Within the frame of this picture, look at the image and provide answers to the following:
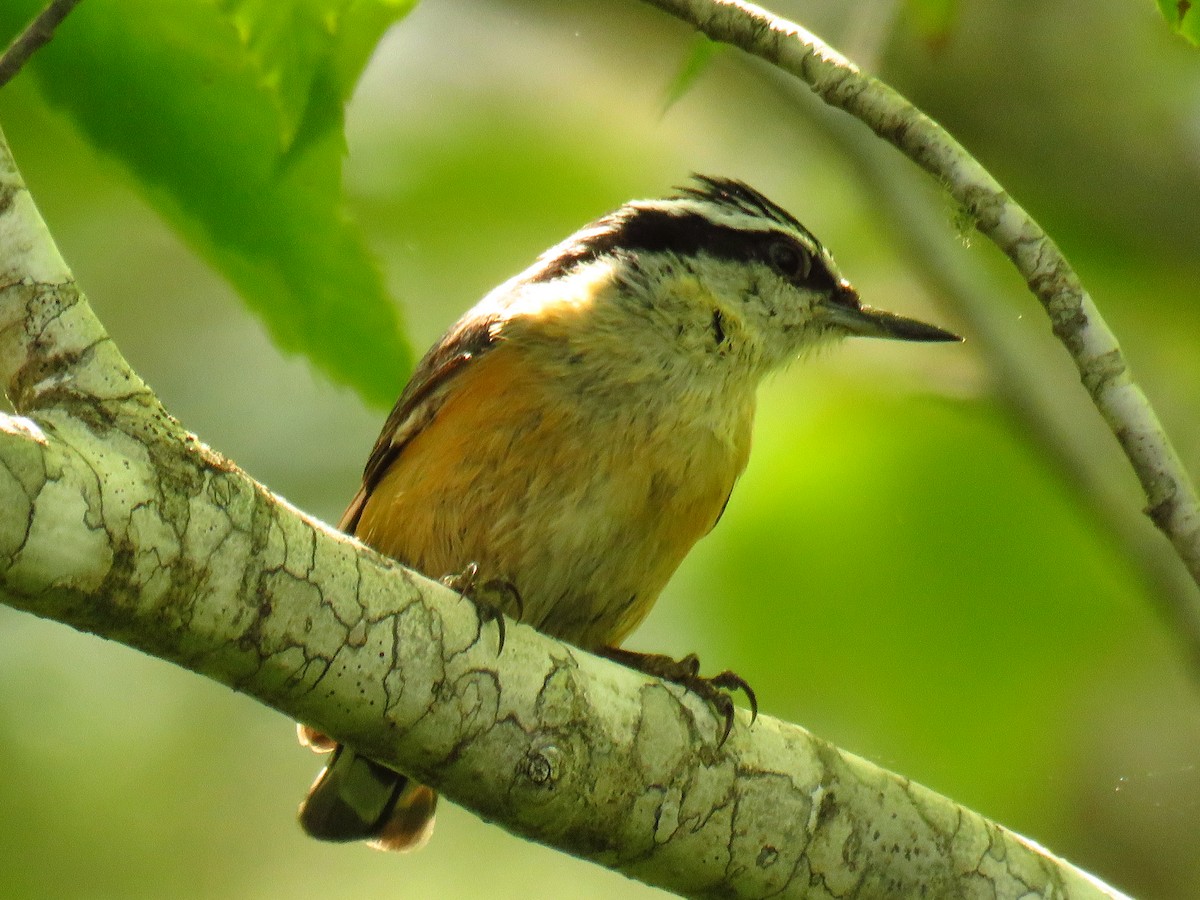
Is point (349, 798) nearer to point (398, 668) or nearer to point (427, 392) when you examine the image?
point (427, 392)

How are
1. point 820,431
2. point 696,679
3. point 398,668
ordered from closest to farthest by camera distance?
point 398,668 < point 696,679 < point 820,431

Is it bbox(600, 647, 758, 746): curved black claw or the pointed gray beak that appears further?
the pointed gray beak

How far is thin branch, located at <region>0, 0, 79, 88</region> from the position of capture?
7.64 ft

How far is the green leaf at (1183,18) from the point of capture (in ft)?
7.66

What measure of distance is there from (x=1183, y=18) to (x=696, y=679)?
175 cm

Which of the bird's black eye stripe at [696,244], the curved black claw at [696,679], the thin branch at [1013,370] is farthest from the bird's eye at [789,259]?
the curved black claw at [696,679]

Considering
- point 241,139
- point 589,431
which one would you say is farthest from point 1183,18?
point 589,431

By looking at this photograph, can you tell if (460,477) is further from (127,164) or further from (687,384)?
(127,164)

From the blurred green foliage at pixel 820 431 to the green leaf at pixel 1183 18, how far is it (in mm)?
2415

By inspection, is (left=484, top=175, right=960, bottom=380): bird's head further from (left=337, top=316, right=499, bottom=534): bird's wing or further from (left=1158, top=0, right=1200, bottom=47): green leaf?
(left=1158, top=0, right=1200, bottom=47): green leaf

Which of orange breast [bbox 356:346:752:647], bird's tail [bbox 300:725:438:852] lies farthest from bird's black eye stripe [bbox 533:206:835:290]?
bird's tail [bbox 300:725:438:852]

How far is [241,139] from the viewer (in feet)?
9.09

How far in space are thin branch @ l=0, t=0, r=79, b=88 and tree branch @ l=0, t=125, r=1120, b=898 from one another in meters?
0.30

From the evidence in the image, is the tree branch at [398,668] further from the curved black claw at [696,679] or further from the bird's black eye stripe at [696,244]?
the bird's black eye stripe at [696,244]
